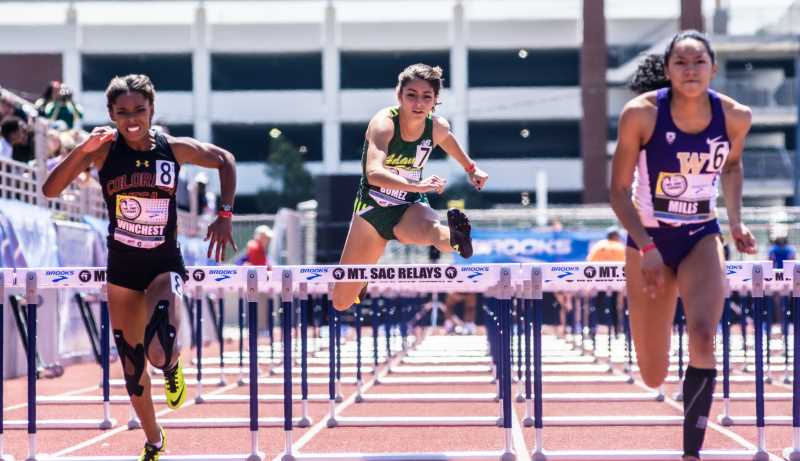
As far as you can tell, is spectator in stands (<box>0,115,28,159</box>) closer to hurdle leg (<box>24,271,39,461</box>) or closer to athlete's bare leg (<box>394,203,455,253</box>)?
hurdle leg (<box>24,271,39,461</box>)

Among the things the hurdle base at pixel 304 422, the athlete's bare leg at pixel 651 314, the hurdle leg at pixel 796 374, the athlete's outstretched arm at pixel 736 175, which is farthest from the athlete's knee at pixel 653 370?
the hurdle base at pixel 304 422

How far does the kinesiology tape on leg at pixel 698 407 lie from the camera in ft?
15.5

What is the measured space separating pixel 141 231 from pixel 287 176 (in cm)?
3536

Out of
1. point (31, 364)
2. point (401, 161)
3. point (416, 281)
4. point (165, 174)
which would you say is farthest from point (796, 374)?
point (31, 364)

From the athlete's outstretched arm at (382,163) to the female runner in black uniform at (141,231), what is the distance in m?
0.95

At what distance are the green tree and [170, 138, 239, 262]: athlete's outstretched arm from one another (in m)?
34.9

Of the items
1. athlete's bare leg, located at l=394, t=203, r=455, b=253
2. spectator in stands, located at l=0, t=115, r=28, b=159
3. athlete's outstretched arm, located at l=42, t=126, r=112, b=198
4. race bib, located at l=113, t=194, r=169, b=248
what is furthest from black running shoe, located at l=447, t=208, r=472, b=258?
spectator in stands, located at l=0, t=115, r=28, b=159

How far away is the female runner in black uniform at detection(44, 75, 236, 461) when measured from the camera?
5312 mm

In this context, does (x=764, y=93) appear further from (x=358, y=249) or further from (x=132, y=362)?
(x=132, y=362)

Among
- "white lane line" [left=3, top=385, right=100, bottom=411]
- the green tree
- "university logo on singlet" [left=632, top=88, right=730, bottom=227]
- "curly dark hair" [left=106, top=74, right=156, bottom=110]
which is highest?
the green tree

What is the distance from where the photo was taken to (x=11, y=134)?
12812mm

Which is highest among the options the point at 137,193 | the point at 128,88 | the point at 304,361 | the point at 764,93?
the point at 764,93

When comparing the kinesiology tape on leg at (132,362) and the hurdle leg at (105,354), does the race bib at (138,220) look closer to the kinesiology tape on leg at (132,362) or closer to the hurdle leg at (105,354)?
the kinesiology tape on leg at (132,362)

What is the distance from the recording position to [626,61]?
3938 centimetres
